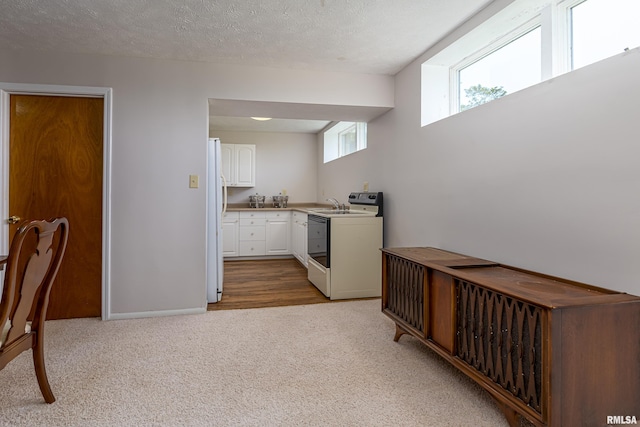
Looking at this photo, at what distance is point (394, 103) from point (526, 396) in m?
2.66

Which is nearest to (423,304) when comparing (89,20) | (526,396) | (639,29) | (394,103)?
(526,396)

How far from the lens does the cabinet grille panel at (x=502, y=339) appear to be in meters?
1.33

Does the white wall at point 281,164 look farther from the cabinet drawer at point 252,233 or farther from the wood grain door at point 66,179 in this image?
the wood grain door at point 66,179

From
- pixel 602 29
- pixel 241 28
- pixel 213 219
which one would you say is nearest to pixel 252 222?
pixel 213 219

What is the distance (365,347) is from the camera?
232 cm

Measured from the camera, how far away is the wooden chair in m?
1.28

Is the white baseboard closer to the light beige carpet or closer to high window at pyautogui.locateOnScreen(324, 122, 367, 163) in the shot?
the light beige carpet

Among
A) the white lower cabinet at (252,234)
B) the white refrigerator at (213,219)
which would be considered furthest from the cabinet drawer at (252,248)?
the white refrigerator at (213,219)

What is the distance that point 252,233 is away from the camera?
18.2 ft

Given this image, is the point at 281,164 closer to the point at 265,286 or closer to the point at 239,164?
the point at 239,164

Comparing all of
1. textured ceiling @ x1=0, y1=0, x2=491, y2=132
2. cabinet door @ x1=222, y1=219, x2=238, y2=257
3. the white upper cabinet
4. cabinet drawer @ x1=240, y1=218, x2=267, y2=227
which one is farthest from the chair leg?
the white upper cabinet

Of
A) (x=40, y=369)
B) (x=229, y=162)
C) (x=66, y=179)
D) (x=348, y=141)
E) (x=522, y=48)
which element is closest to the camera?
(x=40, y=369)

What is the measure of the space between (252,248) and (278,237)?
17.8 inches

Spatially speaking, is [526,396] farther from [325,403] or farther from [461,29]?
[461,29]
